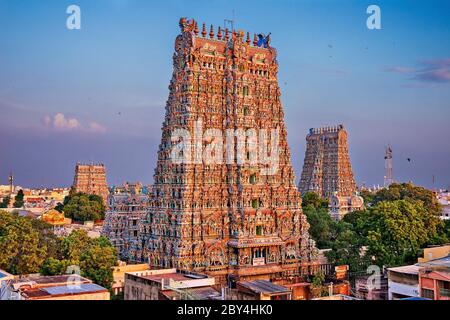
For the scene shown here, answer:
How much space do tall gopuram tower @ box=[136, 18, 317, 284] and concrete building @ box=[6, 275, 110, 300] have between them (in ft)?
29.3

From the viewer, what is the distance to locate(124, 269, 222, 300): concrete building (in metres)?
29.5

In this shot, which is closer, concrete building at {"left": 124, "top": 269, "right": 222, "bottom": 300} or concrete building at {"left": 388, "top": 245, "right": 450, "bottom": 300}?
concrete building at {"left": 124, "top": 269, "right": 222, "bottom": 300}

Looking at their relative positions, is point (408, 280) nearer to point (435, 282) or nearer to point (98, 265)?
point (435, 282)

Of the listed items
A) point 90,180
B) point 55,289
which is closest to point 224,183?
point 55,289

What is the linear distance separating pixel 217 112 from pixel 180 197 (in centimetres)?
723

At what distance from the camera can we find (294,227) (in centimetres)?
4491

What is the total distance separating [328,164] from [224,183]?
153ft

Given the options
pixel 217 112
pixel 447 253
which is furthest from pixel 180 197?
pixel 447 253

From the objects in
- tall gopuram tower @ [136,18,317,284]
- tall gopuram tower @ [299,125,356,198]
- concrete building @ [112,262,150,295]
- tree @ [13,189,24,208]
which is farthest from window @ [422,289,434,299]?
tree @ [13,189,24,208]

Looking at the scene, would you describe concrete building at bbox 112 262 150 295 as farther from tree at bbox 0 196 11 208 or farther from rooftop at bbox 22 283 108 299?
tree at bbox 0 196 11 208

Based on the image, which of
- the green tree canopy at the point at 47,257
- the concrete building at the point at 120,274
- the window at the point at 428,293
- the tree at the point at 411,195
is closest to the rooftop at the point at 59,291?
the green tree canopy at the point at 47,257

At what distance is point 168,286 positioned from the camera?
1218 inches

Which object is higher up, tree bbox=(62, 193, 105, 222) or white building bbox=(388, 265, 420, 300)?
tree bbox=(62, 193, 105, 222)

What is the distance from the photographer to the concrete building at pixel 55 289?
27.7 m
